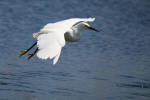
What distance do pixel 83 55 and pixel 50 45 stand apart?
3.50 metres

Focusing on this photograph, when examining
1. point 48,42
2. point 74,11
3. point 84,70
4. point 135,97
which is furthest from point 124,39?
point 48,42

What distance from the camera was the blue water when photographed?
7348 millimetres

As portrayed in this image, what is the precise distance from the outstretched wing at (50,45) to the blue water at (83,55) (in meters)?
1.00

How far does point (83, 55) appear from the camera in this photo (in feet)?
30.8

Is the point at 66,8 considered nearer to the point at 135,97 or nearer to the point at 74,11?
the point at 74,11

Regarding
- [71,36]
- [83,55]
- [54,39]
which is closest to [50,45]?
[54,39]

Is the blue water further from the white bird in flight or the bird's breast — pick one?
the white bird in flight

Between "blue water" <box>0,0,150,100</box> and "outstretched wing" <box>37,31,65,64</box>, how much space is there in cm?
100

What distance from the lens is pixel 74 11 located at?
40.7 feet

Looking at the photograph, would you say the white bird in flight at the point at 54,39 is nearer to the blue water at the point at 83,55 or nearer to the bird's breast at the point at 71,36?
the bird's breast at the point at 71,36

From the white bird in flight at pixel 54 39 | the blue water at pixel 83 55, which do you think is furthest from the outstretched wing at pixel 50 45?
the blue water at pixel 83 55

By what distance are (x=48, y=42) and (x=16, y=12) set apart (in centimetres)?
623

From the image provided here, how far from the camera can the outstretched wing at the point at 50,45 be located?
569cm

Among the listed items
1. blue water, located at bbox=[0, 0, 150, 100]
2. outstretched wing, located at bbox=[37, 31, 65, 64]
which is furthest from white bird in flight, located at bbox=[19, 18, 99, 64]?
blue water, located at bbox=[0, 0, 150, 100]
